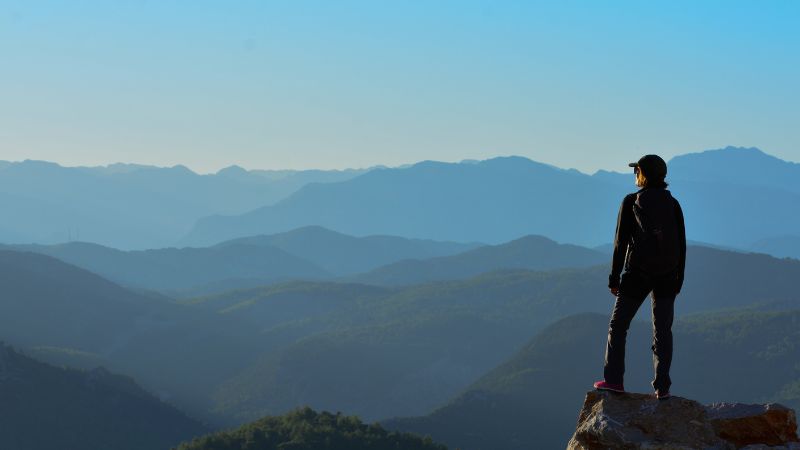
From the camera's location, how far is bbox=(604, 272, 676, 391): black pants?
15281 mm

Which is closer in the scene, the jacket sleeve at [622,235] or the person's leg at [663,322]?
the jacket sleeve at [622,235]

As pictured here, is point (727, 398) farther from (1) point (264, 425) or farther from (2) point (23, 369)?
(2) point (23, 369)

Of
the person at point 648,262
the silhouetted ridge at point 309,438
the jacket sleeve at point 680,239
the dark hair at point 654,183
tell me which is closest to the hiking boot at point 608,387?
the person at point 648,262

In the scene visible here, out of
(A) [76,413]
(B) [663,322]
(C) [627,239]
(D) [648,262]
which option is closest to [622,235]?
(C) [627,239]

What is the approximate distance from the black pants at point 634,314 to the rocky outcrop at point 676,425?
1.84ft

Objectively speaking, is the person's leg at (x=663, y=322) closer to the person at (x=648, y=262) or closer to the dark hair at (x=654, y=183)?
the person at (x=648, y=262)

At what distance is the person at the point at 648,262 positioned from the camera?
15148 mm

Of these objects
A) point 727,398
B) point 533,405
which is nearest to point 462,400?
point 533,405

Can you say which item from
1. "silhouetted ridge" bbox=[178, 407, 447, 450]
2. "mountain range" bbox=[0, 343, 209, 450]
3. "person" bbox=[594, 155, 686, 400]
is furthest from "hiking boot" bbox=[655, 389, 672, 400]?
"mountain range" bbox=[0, 343, 209, 450]

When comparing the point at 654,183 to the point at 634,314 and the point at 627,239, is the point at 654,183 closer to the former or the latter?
the point at 627,239

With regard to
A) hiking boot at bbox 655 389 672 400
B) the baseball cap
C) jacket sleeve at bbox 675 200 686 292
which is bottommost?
hiking boot at bbox 655 389 672 400

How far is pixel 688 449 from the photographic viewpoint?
13523mm

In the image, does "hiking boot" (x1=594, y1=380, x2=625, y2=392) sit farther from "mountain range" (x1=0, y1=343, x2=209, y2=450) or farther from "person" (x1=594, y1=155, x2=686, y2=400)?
"mountain range" (x1=0, y1=343, x2=209, y2=450)

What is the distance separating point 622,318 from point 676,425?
216cm
